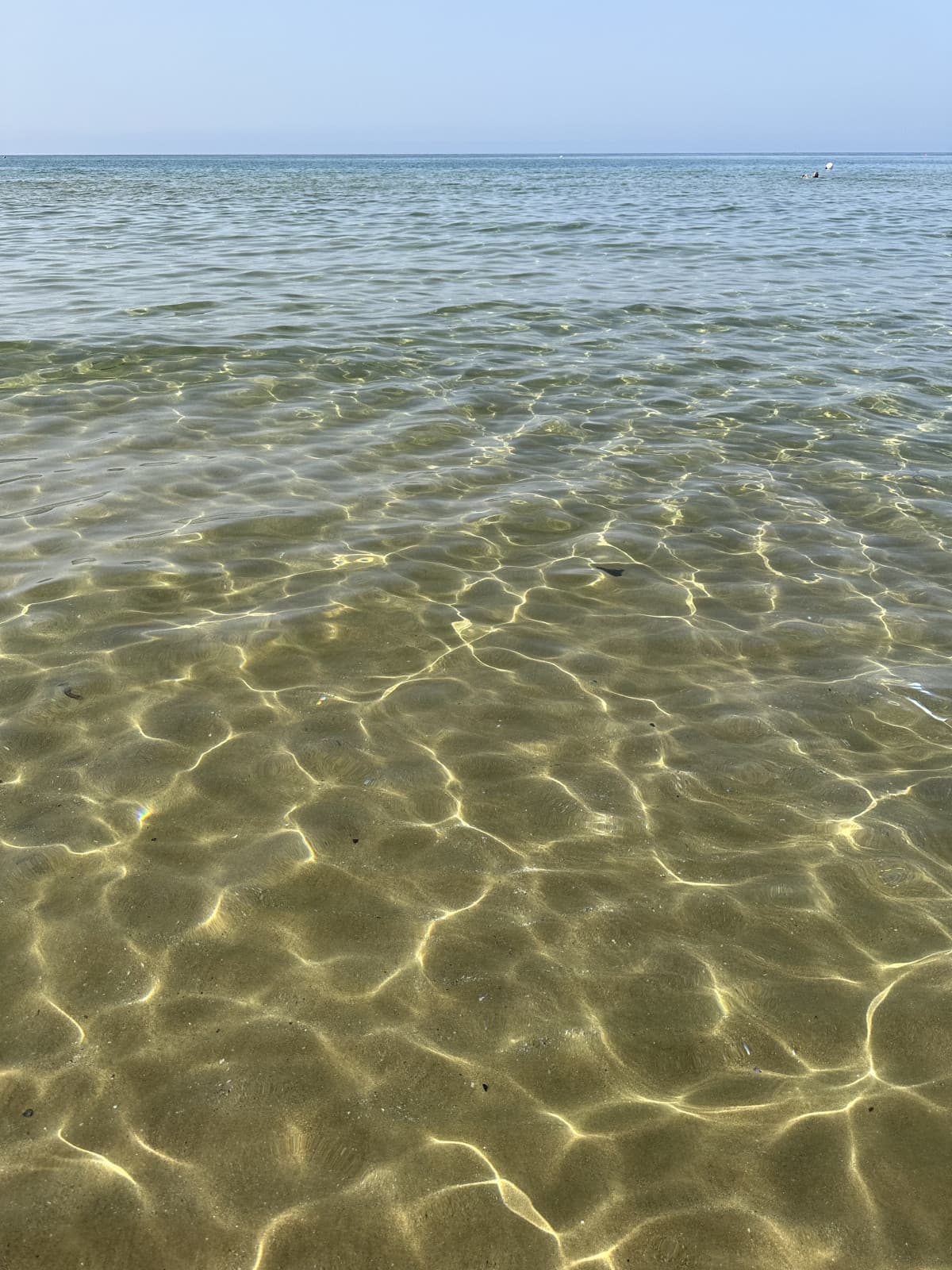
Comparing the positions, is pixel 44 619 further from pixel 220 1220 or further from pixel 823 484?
pixel 823 484

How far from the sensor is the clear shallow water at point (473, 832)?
2.27 meters

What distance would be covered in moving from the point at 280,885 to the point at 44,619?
231 cm

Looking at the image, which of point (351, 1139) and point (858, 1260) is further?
point (351, 1139)

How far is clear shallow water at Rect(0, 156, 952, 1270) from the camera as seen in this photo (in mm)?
2268

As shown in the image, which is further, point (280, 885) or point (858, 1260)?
point (280, 885)

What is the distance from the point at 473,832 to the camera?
3.41 meters

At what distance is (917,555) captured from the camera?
5695 mm

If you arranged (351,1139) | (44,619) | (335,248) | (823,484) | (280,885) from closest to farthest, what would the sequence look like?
(351,1139) → (280,885) → (44,619) → (823,484) → (335,248)

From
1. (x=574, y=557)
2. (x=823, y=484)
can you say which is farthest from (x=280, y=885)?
(x=823, y=484)

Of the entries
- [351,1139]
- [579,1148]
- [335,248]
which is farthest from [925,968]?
[335,248]

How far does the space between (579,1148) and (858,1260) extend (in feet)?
2.22

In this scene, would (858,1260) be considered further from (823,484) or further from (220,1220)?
(823,484)

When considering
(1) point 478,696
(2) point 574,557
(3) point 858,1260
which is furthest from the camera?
(2) point 574,557

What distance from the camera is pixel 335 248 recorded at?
728 inches
